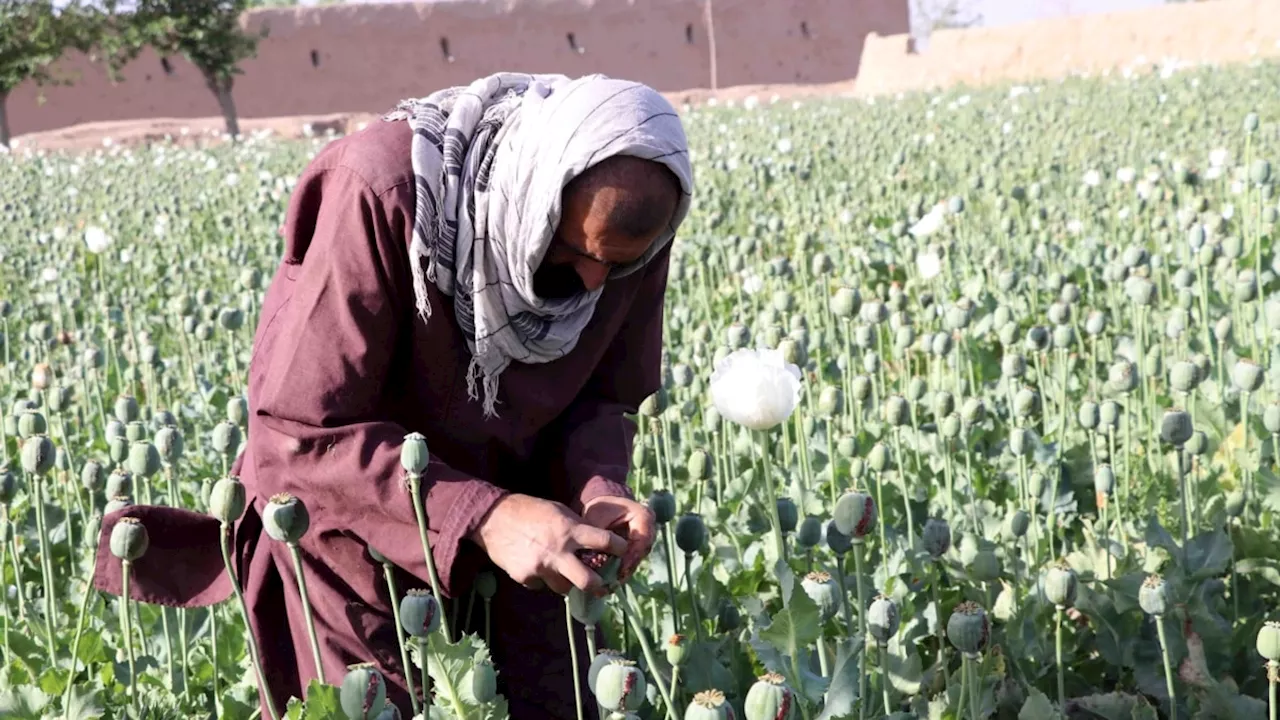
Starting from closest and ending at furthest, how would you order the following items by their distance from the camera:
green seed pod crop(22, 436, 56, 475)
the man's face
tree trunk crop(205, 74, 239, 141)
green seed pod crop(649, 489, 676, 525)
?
the man's face < green seed pod crop(649, 489, 676, 525) < green seed pod crop(22, 436, 56, 475) < tree trunk crop(205, 74, 239, 141)

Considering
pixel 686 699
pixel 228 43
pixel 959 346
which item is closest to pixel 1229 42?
pixel 228 43

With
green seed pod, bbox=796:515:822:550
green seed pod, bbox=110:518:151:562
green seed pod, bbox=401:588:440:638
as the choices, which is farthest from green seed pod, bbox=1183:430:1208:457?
green seed pod, bbox=110:518:151:562

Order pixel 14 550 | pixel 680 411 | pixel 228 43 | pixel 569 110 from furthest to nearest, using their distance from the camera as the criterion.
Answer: pixel 228 43 < pixel 680 411 < pixel 14 550 < pixel 569 110

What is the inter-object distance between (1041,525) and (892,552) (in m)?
0.42

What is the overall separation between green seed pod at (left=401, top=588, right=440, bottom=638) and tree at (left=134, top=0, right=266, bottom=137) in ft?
82.6

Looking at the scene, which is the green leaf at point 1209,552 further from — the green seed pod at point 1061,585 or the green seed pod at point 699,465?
the green seed pod at point 699,465

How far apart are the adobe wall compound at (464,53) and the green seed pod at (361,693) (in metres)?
33.7

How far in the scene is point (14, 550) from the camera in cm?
230

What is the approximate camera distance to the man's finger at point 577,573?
1609 millimetres

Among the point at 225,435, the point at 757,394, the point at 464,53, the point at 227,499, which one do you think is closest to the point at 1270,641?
the point at 757,394

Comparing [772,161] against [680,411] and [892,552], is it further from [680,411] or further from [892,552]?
[892,552]

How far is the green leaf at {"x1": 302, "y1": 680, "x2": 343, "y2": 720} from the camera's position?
1498 millimetres

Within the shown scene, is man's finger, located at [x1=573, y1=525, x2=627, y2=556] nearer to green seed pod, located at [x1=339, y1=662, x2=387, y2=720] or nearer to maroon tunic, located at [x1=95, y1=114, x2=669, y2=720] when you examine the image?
maroon tunic, located at [x1=95, y1=114, x2=669, y2=720]

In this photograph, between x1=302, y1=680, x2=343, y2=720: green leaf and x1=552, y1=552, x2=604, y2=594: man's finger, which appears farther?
x1=552, y1=552, x2=604, y2=594: man's finger
